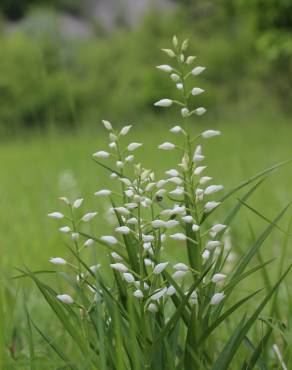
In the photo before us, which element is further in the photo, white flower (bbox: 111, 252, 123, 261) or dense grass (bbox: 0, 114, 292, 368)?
dense grass (bbox: 0, 114, 292, 368)

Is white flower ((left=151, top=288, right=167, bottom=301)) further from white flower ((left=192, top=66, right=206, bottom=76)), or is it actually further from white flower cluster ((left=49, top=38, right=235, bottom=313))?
white flower ((left=192, top=66, right=206, bottom=76))

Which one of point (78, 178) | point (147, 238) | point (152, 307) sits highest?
point (78, 178)

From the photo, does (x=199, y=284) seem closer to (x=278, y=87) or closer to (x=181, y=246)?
(x=181, y=246)

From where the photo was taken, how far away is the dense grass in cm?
337

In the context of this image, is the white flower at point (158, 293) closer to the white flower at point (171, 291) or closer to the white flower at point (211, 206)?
the white flower at point (171, 291)

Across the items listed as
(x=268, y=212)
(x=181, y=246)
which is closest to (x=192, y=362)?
(x=181, y=246)

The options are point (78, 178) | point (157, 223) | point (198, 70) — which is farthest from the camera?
point (78, 178)

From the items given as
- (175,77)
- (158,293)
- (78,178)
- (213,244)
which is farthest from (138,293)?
(78,178)

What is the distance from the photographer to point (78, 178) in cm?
575

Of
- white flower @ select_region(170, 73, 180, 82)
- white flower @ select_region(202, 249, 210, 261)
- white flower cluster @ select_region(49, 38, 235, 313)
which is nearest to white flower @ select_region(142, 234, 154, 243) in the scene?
white flower cluster @ select_region(49, 38, 235, 313)

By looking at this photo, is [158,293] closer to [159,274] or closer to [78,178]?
[159,274]

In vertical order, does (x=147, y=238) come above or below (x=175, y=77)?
below

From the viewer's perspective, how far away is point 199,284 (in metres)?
1.15

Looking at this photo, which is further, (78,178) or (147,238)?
(78,178)
